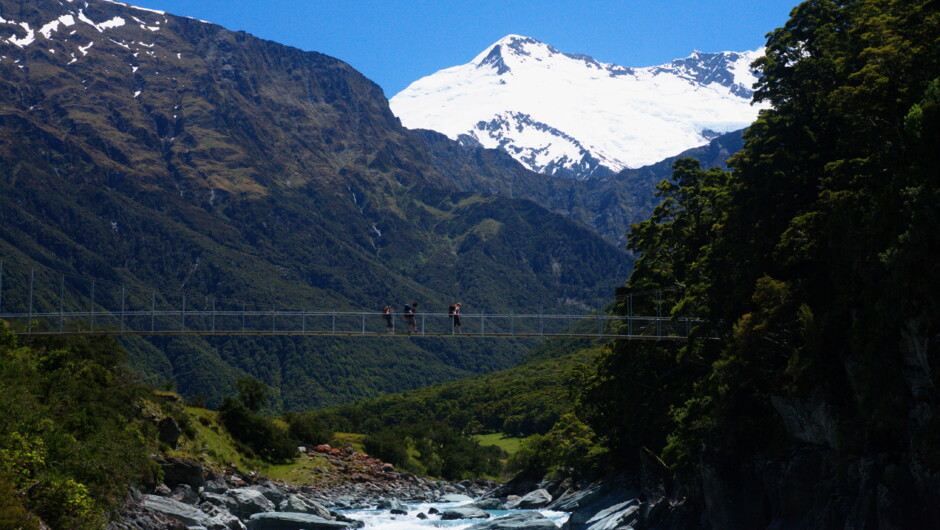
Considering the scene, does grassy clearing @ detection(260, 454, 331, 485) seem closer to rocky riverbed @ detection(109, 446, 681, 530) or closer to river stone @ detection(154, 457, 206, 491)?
rocky riverbed @ detection(109, 446, 681, 530)

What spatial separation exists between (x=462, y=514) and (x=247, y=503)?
16.0m

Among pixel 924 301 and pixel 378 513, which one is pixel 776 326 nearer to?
pixel 924 301

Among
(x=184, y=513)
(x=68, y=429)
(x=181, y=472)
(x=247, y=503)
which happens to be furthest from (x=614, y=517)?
(x=68, y=429)

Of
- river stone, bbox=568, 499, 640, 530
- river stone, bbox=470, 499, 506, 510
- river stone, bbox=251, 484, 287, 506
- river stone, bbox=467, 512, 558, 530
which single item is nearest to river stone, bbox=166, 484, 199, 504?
river stone, bbox=251, 484, 287, 506

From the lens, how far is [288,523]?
181 feet

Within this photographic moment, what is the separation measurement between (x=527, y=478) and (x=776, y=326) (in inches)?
2183

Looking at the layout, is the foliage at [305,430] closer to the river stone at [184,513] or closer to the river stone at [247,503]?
the river stone at [247,503]

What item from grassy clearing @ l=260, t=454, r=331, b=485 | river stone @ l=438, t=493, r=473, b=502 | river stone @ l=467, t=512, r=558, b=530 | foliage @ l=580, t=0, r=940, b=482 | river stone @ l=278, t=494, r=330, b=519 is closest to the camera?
foliage @ l=580, t=0, r=940, b=482

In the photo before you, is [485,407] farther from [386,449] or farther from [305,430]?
[305,430]

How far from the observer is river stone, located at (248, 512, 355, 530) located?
54625mm

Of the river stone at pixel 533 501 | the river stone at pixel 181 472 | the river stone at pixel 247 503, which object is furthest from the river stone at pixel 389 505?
the river stone at pixel 181 472

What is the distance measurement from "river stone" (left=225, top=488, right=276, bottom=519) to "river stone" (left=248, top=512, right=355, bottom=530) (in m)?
1.41

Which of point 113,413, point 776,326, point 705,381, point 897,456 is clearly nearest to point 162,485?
point 113,413

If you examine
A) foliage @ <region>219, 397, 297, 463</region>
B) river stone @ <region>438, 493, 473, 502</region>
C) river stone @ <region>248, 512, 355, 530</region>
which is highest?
foliage @ <region>219, 397, 297, 463</region>
